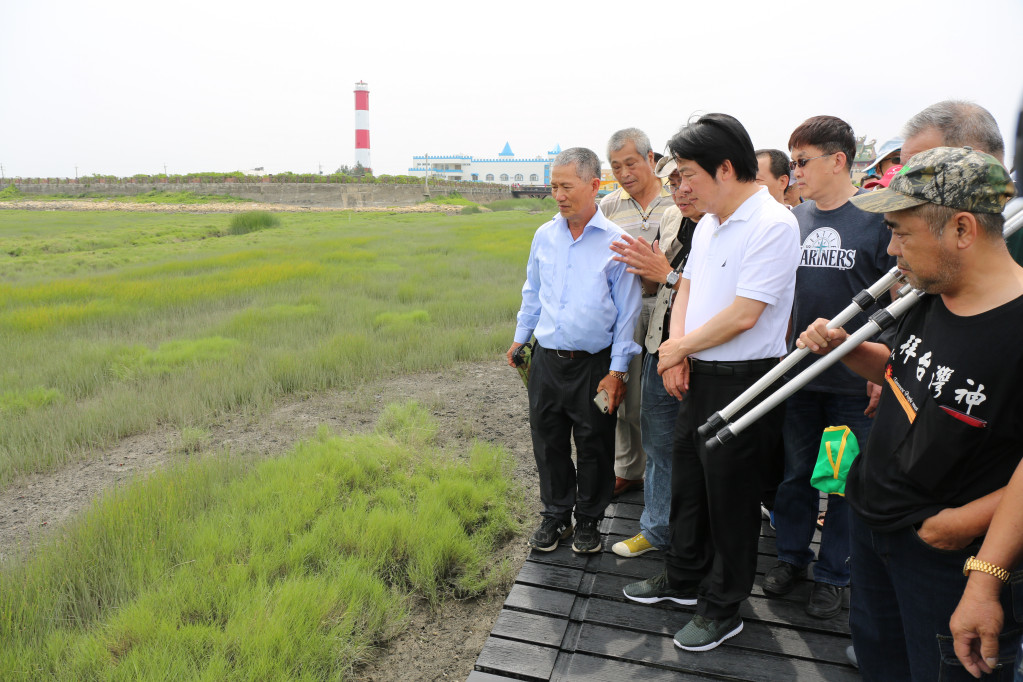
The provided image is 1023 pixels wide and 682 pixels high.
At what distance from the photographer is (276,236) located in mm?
21516

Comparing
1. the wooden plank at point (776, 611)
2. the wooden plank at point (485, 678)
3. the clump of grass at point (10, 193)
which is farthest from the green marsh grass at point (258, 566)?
the clump of grass at point (10, 193)

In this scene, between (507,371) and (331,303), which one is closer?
(507,371)

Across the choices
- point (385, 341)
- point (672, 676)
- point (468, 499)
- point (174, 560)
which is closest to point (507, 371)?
point (385, 341)

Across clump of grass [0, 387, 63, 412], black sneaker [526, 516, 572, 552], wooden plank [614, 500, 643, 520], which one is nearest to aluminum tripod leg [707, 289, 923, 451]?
black sneaker [526, 516, 572, 552]

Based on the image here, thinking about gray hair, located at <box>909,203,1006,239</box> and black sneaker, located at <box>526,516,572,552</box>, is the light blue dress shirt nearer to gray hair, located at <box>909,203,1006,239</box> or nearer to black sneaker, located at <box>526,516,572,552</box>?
black sneaker, located at <box>526,516,572,552</box>

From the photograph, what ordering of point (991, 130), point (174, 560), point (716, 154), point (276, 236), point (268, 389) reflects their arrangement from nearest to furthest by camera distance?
point (991, 130) → point (716, 154) → point (174, 560) → point (268, 389) → point (276, 236)

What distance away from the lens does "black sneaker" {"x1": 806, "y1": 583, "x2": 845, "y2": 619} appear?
260 cm

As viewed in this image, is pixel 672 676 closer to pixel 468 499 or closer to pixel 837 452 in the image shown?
pixel 837 452

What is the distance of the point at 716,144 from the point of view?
2.28 m

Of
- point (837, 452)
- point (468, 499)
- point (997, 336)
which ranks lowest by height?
point (468, 499)

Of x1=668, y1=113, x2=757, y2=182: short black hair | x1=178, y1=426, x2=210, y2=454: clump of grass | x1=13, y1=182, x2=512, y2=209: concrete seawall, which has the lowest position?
x1=178, y1=426, x2=210, y2=454: clump of grass

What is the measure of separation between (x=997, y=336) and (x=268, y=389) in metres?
5.79

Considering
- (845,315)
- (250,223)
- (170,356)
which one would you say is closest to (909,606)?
(845,315)

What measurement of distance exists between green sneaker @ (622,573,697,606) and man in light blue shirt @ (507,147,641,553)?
40 cm
